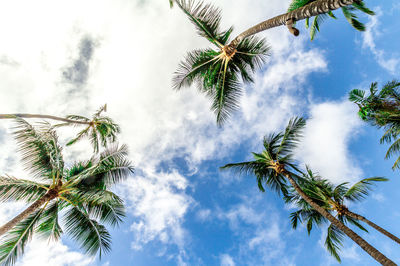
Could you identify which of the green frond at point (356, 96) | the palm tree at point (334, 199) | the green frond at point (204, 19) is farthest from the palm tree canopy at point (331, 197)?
the green frond at point (204, 19)

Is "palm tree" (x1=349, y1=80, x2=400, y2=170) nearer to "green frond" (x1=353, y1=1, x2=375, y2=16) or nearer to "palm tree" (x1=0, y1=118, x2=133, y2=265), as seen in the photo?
"green frond" (x1=353, y1=1, x2=375, y2=16)

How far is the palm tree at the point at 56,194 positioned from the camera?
230 inches

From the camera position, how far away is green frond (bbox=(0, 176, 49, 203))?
6105mm

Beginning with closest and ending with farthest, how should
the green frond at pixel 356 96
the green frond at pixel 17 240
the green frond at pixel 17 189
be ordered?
the green frond at pixel 17 240
the green frond at pixel 17 189
the green frond at pixel 356 96

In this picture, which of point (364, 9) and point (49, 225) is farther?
point (49, 225)

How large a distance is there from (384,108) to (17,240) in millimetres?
16001

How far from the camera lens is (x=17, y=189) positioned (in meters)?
6.57

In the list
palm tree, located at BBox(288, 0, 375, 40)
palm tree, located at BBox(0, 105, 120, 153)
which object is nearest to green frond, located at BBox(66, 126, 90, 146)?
palm tree, located at BBox(0, 105, 120, 153)

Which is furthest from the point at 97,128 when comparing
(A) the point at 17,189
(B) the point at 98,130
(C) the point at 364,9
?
(C) the point at 364,9

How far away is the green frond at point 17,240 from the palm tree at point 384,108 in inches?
599

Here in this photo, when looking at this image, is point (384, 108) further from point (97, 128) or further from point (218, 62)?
point (97, 128)

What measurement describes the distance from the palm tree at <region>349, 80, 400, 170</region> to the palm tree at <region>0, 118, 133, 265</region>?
12205 millimetres

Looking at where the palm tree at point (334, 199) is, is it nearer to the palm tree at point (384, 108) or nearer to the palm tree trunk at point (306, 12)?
the palm tree at point (384, 108)

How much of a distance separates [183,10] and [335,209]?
10955mm
